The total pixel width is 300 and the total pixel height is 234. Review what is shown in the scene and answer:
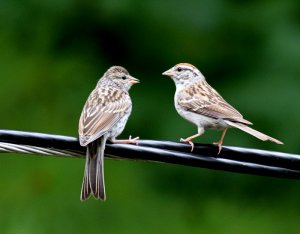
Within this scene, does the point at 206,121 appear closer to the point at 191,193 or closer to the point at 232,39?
the point at 191,193


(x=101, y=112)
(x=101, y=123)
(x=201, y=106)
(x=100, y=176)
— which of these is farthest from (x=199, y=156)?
(x=201, y=106)

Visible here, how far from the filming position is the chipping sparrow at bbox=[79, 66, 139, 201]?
7465 millimetres

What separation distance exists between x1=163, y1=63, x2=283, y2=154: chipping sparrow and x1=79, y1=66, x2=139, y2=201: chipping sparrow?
46 cm

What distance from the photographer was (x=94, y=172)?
755 centimetres

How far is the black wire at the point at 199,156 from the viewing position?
6480 mm

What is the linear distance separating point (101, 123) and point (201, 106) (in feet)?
3.43

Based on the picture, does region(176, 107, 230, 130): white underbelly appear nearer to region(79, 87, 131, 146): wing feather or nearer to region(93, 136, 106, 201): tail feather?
region(79, 87, 131, 146): wing feather

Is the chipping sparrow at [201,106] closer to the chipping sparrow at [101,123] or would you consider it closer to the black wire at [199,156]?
the chipping sparrow at [101,123]

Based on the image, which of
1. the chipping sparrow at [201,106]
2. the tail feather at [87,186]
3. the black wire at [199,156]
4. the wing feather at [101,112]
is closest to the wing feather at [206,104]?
the chipping sparrow at [201,106]

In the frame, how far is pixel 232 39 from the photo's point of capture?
11.6 m

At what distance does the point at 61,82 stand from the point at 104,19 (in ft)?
3.12

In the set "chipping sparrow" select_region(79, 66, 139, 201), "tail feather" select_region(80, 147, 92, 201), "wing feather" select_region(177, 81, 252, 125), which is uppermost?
"wing feather" select_region(177, 81, 252, 125)

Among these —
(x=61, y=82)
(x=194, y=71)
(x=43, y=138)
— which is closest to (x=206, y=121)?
(x=194, y=71)

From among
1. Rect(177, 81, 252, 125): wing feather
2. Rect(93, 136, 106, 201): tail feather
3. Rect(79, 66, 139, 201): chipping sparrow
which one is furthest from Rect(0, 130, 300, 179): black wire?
Rect(177, 81, 252, 125): wing feather
